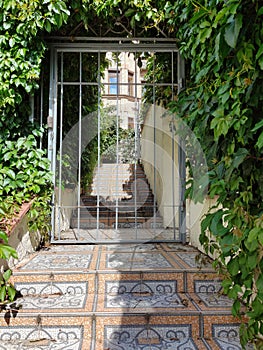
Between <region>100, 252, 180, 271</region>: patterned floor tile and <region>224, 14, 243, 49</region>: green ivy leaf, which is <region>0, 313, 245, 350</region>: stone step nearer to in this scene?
<region>100, 252, 180, 271</region>: patterned floor tile

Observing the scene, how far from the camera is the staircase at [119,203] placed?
4.44m

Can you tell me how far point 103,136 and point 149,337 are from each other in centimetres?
413

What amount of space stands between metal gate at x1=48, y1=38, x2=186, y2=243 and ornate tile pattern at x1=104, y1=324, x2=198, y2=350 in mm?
1368

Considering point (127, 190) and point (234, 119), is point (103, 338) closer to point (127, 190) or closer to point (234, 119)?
point (234, 119)

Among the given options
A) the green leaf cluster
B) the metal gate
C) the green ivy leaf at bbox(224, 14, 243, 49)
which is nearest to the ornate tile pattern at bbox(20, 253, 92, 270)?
the metal gate

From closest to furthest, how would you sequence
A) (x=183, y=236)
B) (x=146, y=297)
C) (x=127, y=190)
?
(x=146, y=297)
(x=183, y=236)
(x=127, y=190)

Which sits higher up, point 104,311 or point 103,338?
point 104,311

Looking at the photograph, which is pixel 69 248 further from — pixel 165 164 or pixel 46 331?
pixel 165 164

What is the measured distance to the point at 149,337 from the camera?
1820mm

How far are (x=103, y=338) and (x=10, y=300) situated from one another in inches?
25.9

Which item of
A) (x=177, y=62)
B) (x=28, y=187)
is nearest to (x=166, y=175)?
(x=177, y=62)

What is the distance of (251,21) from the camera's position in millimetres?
1387

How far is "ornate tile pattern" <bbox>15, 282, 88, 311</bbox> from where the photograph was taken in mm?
2027

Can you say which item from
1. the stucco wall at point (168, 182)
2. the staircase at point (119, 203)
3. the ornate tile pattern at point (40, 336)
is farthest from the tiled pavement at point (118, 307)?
the staircase at point (119, 203)
